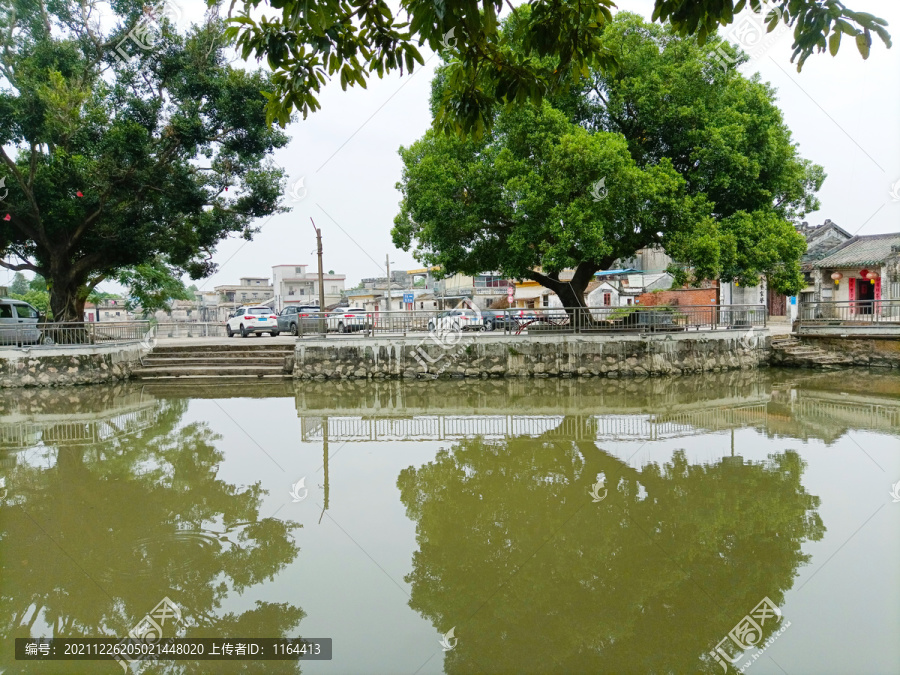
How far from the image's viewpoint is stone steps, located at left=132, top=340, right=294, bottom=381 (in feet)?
50.9

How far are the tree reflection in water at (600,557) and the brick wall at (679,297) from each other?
23.2 metres

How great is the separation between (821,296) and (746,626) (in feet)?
87.2

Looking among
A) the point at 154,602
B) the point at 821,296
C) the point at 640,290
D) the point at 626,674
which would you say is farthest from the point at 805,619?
the point at 640,290

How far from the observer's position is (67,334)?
15.1m

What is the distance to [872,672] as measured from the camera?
289cm

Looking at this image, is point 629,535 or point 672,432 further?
point 672,432

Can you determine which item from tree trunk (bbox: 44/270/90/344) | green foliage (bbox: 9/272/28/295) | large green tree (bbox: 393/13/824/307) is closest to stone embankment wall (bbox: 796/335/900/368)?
large green tree (bbox: 393/13/824/307)

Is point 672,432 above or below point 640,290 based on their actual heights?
below

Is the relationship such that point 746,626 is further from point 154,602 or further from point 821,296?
point 821,296
